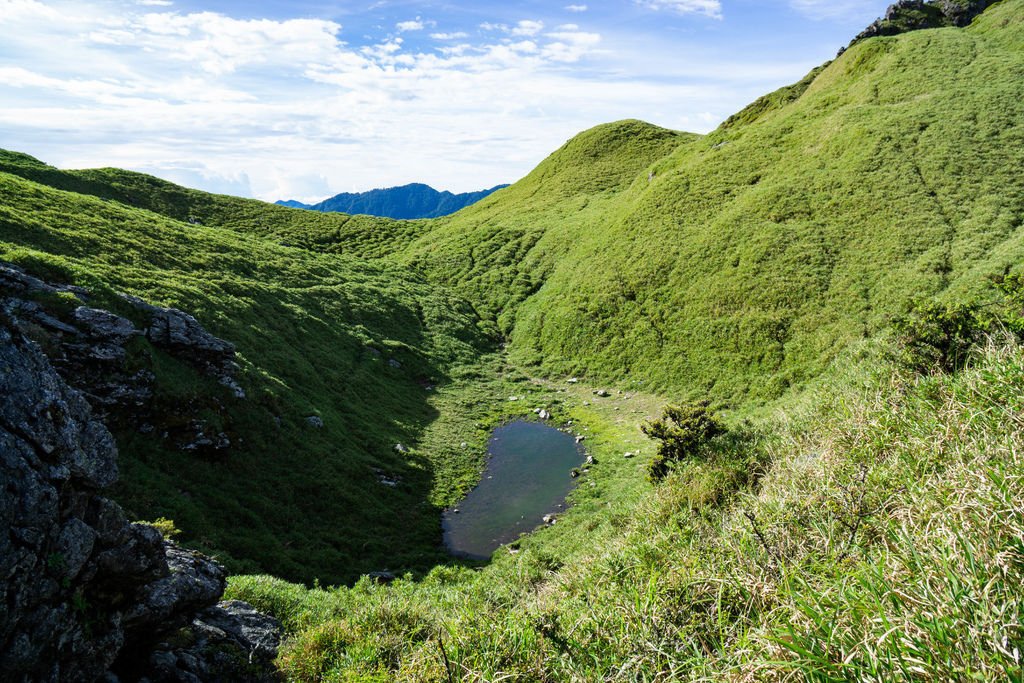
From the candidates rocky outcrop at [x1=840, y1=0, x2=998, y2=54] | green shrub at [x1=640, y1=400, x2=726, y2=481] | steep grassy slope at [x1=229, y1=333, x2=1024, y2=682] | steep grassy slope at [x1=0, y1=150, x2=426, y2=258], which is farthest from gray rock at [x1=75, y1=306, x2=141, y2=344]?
rocky outcrop at [x1=840, y1=0, x2=998, y2=54]

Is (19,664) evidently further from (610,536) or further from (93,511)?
(610,536)

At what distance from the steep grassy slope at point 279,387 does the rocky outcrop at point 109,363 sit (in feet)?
1.88

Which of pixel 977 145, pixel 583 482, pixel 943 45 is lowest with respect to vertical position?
pixel 583 482

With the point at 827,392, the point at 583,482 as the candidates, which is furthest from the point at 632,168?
the point at 827,392

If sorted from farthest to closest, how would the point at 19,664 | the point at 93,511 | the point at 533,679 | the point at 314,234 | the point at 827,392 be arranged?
1. the point at 314,234
2. the point at 827,392
3. the point at 93,511
4. the point at 533,679
5. the point at 19,664

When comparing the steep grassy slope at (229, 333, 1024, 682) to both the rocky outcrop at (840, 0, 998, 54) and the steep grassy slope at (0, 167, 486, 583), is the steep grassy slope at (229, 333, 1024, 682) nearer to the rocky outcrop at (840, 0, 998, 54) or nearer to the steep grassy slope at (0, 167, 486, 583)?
the steep grassy slope at (0, 167, 486, 583)

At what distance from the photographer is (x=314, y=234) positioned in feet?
272

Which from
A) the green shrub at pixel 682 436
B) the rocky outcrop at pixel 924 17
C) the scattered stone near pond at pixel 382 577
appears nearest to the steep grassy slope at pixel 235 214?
the scattered stone near pond at pixel 382 577

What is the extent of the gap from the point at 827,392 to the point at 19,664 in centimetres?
1969

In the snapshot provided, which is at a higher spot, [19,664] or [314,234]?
[314,234]

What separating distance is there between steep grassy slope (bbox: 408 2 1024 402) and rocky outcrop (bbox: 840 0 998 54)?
9006 millimetres

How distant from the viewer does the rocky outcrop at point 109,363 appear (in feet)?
63.4

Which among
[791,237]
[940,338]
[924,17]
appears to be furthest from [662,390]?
[924,17]

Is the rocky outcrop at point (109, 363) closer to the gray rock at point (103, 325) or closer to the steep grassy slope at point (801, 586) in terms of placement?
the gray rock at point (103, 325)
